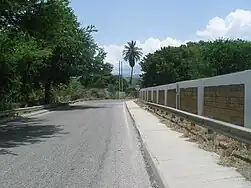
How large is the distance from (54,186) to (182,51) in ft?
302

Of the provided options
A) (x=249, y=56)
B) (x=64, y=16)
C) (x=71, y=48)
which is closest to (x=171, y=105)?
(x=64, y=16)

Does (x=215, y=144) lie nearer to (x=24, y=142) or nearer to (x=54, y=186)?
(x=54, y=186)

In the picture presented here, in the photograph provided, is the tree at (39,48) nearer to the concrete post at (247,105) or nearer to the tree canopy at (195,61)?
the concrete post at (247,105)

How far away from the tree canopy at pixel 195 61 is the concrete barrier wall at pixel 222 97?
58861 mm

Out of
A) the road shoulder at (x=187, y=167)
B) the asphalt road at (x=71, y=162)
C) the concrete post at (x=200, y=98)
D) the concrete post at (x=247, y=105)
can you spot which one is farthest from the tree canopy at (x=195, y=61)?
the concrete post at (x=247, y=105)

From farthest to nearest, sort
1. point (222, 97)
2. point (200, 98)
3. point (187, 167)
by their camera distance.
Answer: point (200, 98), point (222, 97), point (187, 167)

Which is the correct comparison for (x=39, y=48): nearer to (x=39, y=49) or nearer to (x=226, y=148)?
(x=39, y=49)

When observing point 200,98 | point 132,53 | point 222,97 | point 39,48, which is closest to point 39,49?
point 39,48

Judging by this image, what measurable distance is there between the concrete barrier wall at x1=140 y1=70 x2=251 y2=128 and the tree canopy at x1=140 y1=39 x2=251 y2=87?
58.9 m

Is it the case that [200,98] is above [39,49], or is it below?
below

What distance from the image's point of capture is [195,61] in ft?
290

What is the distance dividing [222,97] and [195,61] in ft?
249

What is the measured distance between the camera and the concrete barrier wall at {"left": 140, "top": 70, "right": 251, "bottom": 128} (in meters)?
11.0

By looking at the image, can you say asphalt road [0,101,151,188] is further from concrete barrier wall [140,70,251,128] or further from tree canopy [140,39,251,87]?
tree canopy [140,39,251,87]
